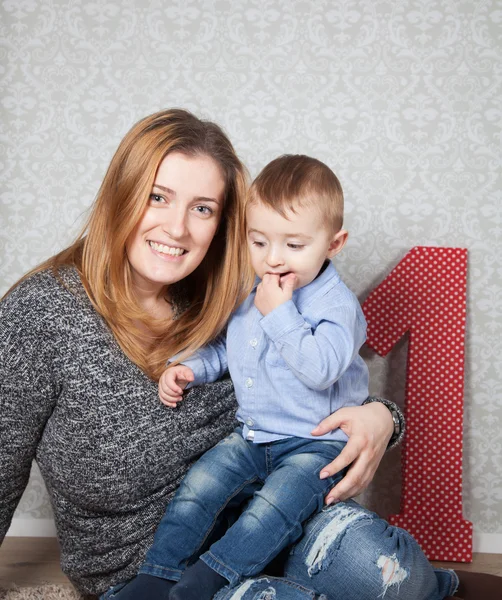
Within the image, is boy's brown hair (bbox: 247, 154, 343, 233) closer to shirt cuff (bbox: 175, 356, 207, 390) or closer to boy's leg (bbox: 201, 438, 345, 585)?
shirt cuff (bbox: 175, 356, 207, 390)

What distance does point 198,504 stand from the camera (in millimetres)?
1558

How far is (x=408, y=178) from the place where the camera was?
251 cm

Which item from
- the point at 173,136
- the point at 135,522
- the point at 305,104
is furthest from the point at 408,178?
the point at 135,522

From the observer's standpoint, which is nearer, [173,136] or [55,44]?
[173,136]

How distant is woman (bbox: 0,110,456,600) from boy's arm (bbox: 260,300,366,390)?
0.15 metres

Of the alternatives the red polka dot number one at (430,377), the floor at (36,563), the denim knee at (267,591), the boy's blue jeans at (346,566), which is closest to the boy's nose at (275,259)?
the boy's blue jeans at (346,566)

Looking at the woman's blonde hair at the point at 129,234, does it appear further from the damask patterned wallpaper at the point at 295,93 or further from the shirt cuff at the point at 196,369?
the damask patterned wallpaper at the point at 295,93

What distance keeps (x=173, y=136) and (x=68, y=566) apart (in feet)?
3.59

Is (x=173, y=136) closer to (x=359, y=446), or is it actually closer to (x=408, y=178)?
(x=359, y=446)

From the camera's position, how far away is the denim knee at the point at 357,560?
1.48 meters

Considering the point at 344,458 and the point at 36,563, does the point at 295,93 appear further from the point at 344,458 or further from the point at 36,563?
the point at 36,563

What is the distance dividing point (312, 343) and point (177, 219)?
0.44 meters

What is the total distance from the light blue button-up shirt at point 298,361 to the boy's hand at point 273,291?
0.02 meters

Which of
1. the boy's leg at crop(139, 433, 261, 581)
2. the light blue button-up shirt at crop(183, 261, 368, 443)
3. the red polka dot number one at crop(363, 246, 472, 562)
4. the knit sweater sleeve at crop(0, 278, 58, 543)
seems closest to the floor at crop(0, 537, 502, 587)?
the red polka dot number one at crop(363, 246, 472, 562)
